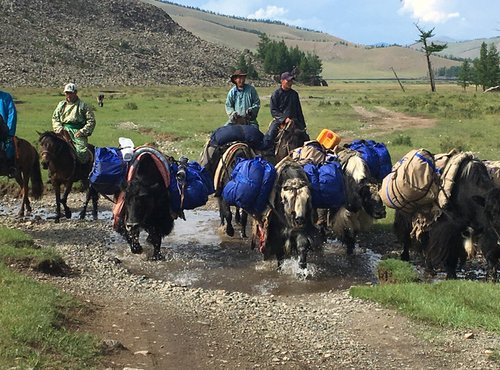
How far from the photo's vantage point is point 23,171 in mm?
11430

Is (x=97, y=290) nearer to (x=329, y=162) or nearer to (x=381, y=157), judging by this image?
(x=329, y=162)

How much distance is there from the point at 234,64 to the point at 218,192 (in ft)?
348

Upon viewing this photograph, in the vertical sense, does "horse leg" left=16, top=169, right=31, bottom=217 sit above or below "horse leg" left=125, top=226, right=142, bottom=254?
above

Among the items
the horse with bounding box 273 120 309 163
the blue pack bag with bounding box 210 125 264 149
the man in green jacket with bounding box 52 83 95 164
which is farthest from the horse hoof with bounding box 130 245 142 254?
the man in green jacket with bounding box 52 83 95 164

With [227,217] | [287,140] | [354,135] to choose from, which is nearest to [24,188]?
[227,217]

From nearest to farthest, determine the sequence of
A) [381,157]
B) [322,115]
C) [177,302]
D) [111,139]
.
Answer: [177,302] < [381,157] < [111,139] < [322,115]

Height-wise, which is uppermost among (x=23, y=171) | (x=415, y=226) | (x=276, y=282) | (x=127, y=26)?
(x=127, y=26)

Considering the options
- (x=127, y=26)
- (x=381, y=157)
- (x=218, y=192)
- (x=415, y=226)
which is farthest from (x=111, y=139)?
(x=127, y=26)

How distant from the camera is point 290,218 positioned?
26.7 ft

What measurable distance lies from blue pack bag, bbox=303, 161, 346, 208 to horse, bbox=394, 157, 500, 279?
1.25 meters

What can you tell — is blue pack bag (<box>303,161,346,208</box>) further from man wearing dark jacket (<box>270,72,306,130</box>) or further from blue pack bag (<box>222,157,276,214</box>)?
man wearing dark jacket (<box>270,72,306,130</box>)

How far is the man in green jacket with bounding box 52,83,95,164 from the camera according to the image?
11.6 m

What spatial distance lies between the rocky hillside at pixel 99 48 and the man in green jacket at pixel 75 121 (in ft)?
190

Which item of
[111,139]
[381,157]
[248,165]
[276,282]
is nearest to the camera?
[276,282]
